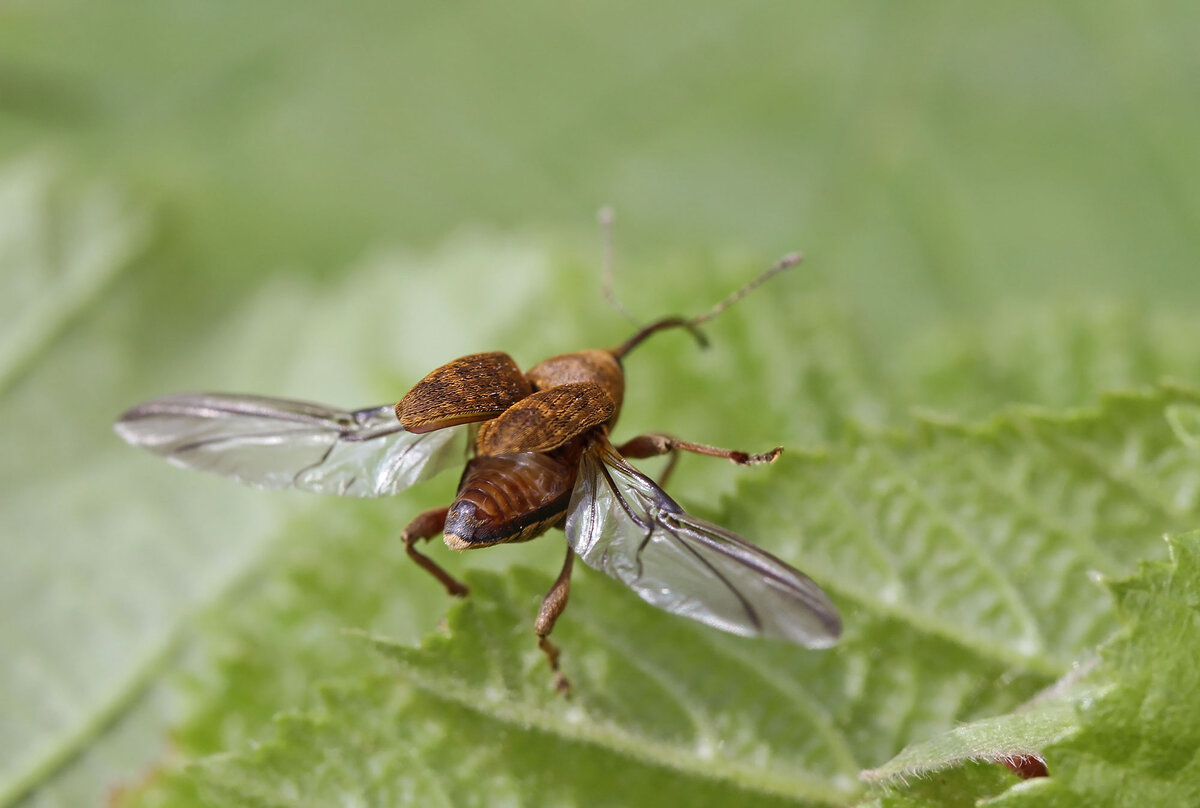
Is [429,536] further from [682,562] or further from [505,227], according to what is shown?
[505,227]

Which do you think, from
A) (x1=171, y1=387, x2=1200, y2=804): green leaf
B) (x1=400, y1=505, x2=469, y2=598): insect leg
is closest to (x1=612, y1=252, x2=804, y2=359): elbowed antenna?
(x1=171, y1=387, x2=1200, y2=804): green leaf

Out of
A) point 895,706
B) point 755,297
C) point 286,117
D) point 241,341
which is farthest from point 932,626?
point 286,117

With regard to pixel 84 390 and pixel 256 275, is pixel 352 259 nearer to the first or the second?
pixel 256 275

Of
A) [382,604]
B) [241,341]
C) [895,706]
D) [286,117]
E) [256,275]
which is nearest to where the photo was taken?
[895,706]

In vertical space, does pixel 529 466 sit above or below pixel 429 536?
above

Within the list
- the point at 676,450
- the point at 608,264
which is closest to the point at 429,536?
the point at 676,450

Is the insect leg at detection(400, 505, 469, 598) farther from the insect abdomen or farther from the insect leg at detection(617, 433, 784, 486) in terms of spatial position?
the insect leg at detection(617, 433, 784, 486)
